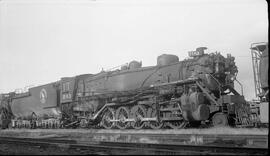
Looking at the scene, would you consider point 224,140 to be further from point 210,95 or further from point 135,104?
point 135,104

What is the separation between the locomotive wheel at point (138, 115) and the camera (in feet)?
52.6

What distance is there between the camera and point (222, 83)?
15180 millimetres

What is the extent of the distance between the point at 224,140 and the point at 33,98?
19608 millimetres

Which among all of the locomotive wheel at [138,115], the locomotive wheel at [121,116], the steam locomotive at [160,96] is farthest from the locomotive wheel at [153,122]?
the locomotive wheel at [121,116]

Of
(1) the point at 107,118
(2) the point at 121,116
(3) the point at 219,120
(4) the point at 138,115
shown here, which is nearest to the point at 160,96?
(4) the point at 138,115

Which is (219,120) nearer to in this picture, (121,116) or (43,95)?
(121,116)

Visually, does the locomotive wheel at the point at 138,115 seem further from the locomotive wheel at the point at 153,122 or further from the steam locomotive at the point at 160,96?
the locomotive wheel at the point at 153,122

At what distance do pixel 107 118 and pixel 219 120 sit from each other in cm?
688

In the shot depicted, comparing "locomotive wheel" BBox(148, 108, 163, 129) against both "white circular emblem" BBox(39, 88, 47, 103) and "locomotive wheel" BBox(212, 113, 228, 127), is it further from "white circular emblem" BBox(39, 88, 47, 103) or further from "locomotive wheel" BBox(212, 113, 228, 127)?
"white circular emblem" BBox(39, 88, 47, 103)

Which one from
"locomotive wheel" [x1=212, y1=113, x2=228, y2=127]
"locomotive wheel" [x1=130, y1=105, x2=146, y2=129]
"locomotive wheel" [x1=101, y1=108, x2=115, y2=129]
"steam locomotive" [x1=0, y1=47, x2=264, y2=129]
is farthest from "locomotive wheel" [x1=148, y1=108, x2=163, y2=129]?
"locomotive wheel" [x1=101, y1=108, x2=115, y2=129]

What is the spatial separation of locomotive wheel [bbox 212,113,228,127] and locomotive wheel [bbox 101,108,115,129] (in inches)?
240

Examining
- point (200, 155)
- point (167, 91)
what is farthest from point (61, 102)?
point (200, 155)

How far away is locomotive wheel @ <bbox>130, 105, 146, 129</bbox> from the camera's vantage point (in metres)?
16.0

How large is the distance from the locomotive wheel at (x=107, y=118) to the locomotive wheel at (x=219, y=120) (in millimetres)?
6086
